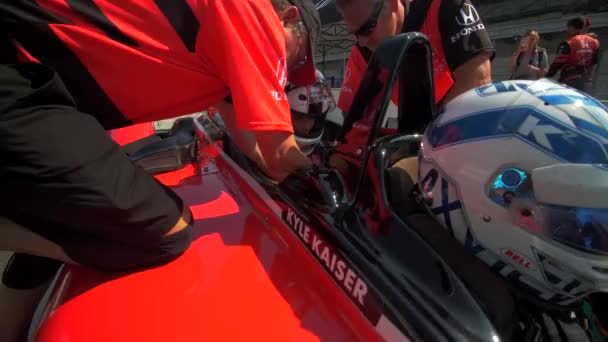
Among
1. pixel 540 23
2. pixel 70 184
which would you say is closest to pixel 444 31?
pixel 70 184

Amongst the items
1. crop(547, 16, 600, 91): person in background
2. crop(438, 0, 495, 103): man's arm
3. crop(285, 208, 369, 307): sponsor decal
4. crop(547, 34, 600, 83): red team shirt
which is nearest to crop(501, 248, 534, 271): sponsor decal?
crop(285, 208, 369, 307): sponsor decal

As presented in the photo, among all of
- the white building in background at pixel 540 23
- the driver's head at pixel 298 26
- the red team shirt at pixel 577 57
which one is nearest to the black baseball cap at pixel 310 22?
the driver's head at pixel 298 26

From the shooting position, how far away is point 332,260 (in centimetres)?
85

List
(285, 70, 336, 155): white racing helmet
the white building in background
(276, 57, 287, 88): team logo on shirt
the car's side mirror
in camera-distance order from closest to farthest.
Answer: the car's side mirror → (276, 57, 287, 88): team logo on shirt → (285, 70, 336, 155): white racing helmet → the white building in background

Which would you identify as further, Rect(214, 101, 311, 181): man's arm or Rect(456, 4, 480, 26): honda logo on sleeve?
Rect(456, 4, 480, 26): honda logo on sleeve

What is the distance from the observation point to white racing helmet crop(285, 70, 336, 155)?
192 centimetres

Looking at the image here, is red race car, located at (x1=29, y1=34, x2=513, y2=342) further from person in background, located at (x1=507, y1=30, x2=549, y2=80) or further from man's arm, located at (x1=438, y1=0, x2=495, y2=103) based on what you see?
person in background, located at (x1=507, y1=30, x2=549, y2=80)

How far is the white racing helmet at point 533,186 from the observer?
2.06 ft

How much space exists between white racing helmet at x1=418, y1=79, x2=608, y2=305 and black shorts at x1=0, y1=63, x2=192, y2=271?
2.72 ft

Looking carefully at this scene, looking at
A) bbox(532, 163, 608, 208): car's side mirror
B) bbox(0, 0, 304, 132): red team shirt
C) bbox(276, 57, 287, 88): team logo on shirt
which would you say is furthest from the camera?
bbox(276, 57, 287, 88): team logo on shirt

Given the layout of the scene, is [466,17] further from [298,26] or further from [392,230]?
[392,230]

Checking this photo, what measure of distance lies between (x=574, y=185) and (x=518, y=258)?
180 mm

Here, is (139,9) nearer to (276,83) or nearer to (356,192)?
(276,83)

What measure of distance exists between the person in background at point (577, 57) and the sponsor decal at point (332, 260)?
5.38 meters
